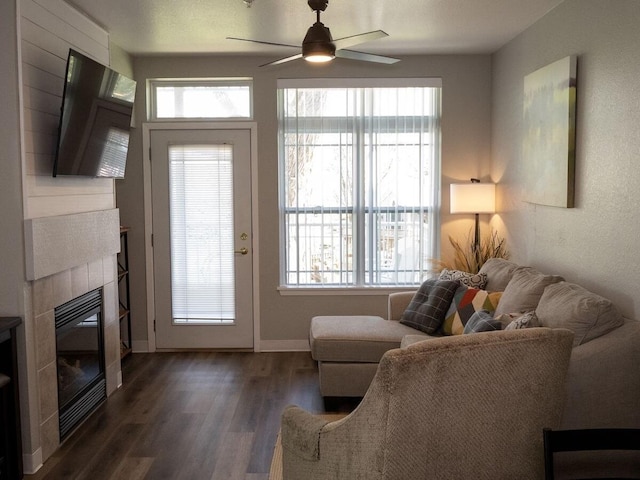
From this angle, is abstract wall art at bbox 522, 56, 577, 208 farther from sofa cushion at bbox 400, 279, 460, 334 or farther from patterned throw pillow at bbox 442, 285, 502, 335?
sofa cushion at bbox 400, 279, 460, 334

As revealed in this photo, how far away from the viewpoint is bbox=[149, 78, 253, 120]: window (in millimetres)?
6020

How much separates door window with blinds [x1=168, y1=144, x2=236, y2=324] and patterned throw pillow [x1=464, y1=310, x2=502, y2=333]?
2.65 meters

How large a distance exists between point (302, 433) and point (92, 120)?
2531 millimetres

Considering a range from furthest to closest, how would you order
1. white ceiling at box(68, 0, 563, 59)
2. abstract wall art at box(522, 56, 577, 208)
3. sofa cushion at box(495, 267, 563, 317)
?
1. white ceiling at box(68, 0, 563, 59)
2. abstract wall art at box(522, 56, 577, 208)
3. sofa cushion at box(495, 267, 563, 317)

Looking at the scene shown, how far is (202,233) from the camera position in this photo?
605cm

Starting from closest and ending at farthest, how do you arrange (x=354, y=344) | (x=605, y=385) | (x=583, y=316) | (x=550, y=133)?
1. (x=605, y=385)
2. (x=583, y=316)
3. (x=550, y=133)
4. (x=354, y=344)

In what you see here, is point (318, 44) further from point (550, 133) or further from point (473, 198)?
point (473, 198)

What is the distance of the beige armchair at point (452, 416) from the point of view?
85.9 inches

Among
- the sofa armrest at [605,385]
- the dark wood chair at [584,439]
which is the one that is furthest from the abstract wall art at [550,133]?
the dark wood chair at [584,439]

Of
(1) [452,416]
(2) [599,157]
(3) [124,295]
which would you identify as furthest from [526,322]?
(3) [124,295]

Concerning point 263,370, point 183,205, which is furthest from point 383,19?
point 263,370

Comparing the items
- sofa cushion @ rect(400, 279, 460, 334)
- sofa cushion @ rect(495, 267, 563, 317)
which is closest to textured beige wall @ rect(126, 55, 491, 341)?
sofa cushion @ rect(400, 279, 460, 334)

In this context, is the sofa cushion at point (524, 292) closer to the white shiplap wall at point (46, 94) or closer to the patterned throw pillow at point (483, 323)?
the patterned throw pillow at point (483, 323)

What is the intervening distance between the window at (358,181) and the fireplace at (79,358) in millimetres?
1892
